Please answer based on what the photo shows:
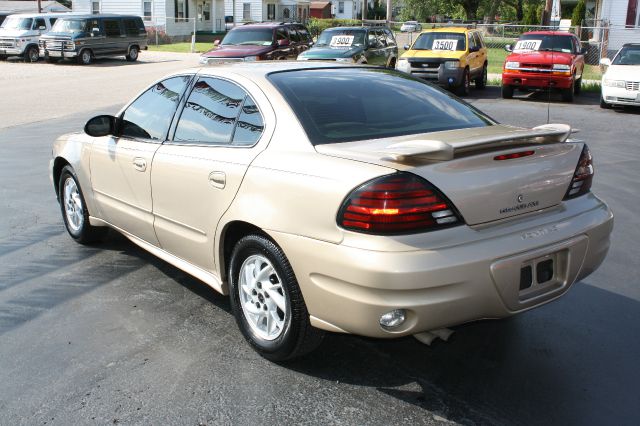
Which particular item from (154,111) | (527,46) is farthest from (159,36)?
(154,111)

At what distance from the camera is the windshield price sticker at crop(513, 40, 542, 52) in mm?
18344

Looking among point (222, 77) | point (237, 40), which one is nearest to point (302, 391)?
point (222, 77)

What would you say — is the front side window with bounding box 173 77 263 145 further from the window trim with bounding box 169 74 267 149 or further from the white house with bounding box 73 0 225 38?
the white house with bounding box 73 0 225 38

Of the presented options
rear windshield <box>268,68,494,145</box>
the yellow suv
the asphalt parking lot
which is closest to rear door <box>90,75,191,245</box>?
the asphalt parking lot

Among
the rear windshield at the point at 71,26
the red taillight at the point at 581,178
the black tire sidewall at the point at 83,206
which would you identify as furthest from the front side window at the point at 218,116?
the rear windshield at the point at 71,26

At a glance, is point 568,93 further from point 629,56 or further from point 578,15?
point 578,15

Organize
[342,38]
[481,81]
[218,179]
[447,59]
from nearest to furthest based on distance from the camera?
[218,179], [447,59], [481,81], [342,38]

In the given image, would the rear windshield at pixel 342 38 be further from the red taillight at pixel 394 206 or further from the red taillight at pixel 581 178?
the red taillight at pixel 394 206

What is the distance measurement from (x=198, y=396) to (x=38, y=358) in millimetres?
1078

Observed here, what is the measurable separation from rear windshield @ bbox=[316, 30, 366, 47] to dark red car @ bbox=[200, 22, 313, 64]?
1.48 meters

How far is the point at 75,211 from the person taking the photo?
5883mm

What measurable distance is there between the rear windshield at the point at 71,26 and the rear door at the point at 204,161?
27.4 m

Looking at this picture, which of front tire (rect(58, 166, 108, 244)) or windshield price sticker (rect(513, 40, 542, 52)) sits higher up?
windshield price sticker (rect(513, 40, 542, 52))

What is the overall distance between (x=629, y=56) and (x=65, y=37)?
2233cm
